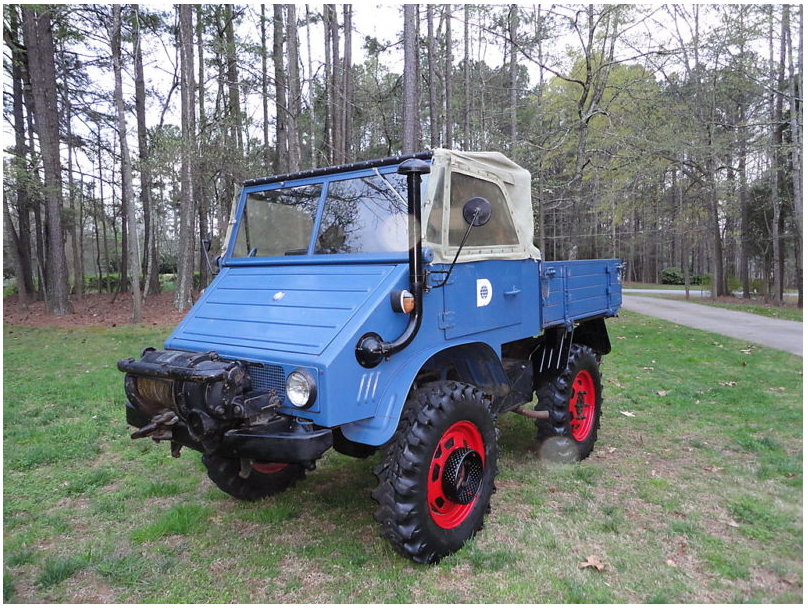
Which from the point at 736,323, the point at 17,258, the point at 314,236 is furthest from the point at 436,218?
the point at 17,258

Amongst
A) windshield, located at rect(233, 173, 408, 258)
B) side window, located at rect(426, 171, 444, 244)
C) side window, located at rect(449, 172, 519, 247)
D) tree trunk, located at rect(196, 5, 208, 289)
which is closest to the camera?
side window, located at rect(426, 171, 444, 244)

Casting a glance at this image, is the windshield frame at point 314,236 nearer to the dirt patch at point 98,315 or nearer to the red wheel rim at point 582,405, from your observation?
the red wheel rim at point 582,405

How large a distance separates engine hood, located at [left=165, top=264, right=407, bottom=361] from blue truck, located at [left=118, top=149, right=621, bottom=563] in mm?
12

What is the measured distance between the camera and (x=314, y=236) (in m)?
3.68

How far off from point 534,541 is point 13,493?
3.94 m

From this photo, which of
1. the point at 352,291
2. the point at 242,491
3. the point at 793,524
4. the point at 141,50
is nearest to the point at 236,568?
the point at 242,491

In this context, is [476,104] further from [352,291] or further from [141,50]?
[352,291]

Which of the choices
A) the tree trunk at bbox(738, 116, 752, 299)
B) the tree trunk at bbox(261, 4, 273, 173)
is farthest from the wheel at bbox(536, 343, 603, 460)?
the tree trunk at bbox(738, 116, 752, 299)

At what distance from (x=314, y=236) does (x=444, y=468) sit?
1.73m

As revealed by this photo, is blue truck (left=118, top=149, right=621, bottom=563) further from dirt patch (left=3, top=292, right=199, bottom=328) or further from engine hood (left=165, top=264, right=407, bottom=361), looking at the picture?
dirt patch (left=3, top=292, right=199, bottom=328)

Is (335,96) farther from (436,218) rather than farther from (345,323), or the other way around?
(345,323)

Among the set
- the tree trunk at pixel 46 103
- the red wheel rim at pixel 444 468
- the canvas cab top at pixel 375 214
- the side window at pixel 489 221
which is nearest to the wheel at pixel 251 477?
the red wheel rim at pixel 444 468

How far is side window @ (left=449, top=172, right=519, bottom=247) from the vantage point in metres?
3.54

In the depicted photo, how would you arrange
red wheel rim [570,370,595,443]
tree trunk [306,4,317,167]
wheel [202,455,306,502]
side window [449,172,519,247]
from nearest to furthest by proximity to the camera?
side window [449,172,519,247] < wheel [202,455,306,502] < red wheel rim [570,370,595,443] < tree trunk [306,4,317,167]
